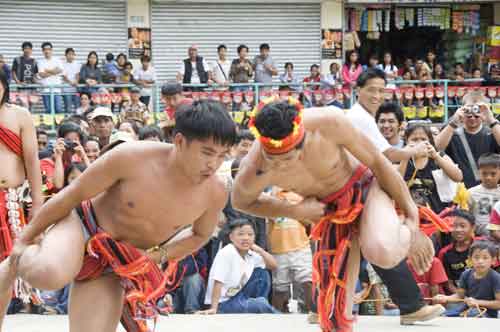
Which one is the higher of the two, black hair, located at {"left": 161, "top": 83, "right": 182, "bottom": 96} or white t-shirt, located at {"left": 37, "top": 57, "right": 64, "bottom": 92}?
white t-shirt, located at {"left": 37, "top": 57, "right": 64, "bottom": 92}

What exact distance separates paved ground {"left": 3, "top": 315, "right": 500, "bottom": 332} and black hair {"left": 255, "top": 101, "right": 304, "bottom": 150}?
→ 194 cm

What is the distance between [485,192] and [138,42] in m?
10.5

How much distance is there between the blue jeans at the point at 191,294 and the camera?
264 inches

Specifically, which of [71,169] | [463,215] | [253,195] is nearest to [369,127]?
[253,195]

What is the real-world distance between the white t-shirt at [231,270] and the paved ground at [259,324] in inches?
13.2

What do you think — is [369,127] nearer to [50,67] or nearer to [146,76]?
[50,67]

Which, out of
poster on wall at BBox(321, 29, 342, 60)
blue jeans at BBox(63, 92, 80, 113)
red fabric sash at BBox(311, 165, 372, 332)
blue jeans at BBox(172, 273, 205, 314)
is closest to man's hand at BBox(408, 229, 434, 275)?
red fabric sash at BBox(311, 165, 372, 332)

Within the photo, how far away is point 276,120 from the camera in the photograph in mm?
4152

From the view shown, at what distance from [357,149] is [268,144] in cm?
47

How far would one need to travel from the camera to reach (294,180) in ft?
14.9

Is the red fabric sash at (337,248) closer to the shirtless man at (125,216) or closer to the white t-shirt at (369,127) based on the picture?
the white t-shirt at (369,127)

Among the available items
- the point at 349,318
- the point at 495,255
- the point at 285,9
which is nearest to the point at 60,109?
the point at 285,9

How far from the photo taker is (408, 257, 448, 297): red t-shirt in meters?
6.51

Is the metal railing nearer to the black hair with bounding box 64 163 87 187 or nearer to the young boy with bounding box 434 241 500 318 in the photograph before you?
the black hair with bounding box 64 163 87 187
